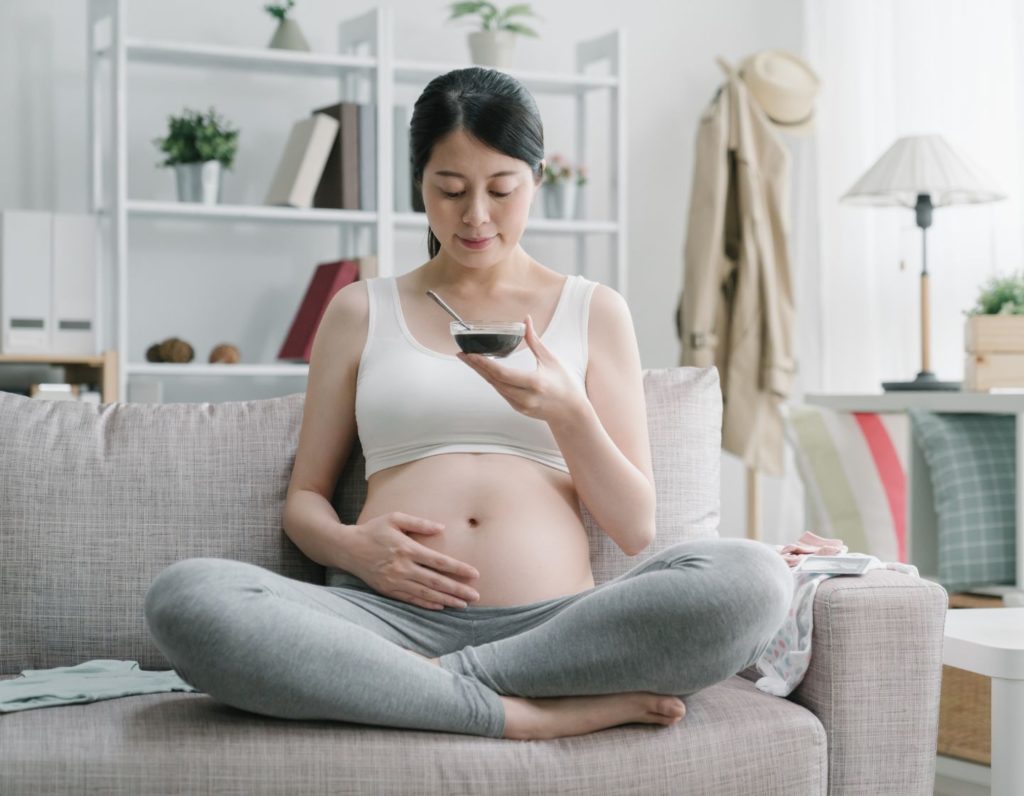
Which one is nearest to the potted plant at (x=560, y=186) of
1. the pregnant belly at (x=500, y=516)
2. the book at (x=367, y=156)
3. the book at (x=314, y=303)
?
the book at (x=367, y=156)

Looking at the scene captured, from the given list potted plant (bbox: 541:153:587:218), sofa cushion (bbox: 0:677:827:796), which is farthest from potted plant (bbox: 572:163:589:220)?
sofa cushion (bbox: 0:677:827:796)

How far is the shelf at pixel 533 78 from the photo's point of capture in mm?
3684

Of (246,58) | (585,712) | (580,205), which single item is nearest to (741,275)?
(580,205)

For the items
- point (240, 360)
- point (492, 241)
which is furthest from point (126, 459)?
point (240, 360)

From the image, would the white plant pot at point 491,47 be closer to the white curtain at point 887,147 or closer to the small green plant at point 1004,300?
the white curtain at point 887,147

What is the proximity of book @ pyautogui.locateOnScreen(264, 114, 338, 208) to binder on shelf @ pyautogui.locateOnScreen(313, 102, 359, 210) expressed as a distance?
0.07 feet

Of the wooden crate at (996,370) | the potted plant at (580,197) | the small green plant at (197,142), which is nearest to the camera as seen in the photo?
the wooden crate at (996,370)

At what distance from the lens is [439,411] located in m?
1.77

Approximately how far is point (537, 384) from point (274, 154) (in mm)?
2483

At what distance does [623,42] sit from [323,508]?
8.16 feet

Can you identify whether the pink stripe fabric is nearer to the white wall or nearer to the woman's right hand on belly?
the white wall

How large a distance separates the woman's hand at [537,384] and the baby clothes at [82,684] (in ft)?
1.68

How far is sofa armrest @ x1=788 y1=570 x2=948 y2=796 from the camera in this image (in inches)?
61.6

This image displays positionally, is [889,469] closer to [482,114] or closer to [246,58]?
[482,114]
